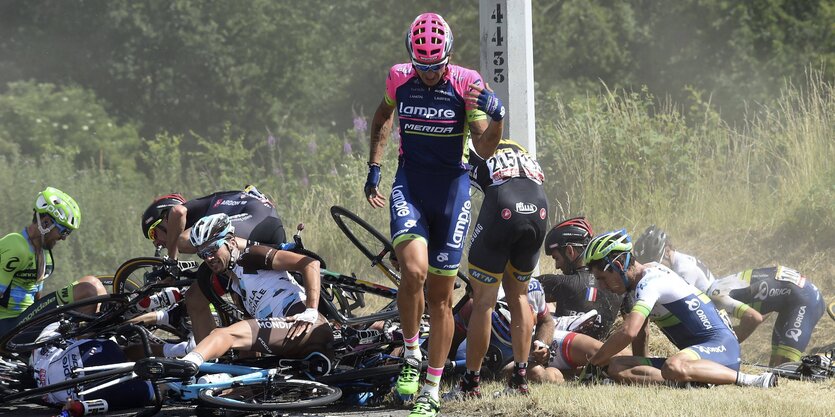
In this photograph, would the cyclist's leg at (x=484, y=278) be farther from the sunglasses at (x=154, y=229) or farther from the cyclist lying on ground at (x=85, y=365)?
the sunglasses at (x=154, y=229)

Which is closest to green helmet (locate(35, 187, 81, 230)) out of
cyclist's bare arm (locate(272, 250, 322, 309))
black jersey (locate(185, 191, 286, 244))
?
black jersey (locate(185, 191, 286, 244))

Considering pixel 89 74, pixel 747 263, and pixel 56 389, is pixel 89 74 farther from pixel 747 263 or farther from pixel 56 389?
pixel 56 389

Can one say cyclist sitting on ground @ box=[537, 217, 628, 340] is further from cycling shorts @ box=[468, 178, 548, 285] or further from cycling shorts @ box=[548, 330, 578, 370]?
cycling shorts @ box=[468, 178, 548, 285]

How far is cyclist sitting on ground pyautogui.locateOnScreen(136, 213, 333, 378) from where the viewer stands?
775cm

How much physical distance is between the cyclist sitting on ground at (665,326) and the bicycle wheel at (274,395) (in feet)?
7.13

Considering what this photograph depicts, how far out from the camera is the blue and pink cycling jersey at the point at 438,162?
24.9ft

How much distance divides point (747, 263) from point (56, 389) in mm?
7766

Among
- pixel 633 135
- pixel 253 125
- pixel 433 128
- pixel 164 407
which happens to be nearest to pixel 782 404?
pixel 433 128

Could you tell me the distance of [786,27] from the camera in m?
23.0

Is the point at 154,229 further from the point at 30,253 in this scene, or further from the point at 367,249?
the point at 367,249

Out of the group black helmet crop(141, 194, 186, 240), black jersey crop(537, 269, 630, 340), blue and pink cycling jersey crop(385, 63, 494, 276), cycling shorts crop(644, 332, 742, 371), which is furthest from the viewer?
black helmet crop(141, 194, 186, 240)

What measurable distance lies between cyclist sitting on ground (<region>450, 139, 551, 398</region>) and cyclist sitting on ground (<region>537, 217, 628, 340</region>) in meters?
1.25

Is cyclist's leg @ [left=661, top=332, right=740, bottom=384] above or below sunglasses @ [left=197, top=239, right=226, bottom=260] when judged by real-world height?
below

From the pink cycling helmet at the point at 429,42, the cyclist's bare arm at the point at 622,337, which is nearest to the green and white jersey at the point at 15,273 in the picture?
the pink cycling helmet at the point at 429,42
